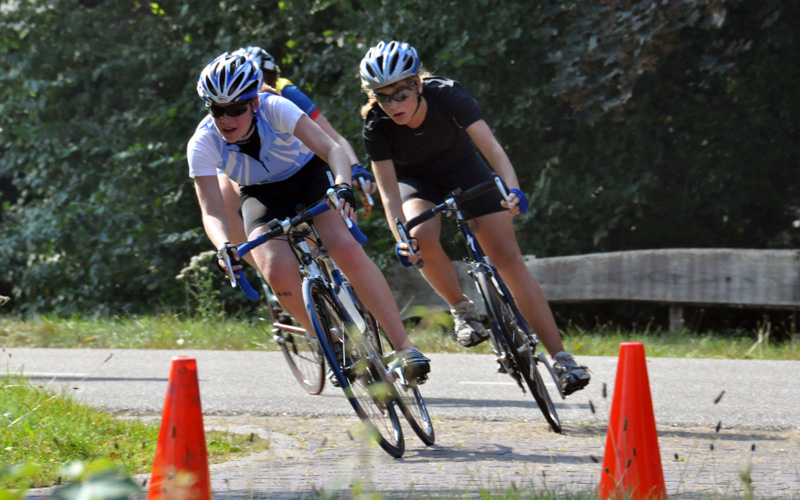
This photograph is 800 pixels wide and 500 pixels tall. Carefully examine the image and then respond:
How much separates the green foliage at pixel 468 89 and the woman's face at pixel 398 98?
5.25 m

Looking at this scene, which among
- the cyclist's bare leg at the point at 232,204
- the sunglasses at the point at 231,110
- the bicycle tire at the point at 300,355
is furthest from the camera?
the bicycle tire at the point at 300,355

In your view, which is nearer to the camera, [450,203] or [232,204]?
[450,203]

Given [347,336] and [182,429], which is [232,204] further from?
[182,429]

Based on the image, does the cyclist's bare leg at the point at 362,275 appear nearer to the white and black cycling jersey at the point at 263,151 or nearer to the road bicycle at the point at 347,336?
the road bicycle at the point at 347,336

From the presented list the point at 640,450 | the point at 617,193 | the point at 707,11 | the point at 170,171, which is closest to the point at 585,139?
the point at 617,193

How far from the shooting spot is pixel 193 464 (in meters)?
3.44

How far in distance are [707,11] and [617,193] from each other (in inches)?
86.0

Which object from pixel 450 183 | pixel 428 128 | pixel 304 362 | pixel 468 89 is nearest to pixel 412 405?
pixel 450 183

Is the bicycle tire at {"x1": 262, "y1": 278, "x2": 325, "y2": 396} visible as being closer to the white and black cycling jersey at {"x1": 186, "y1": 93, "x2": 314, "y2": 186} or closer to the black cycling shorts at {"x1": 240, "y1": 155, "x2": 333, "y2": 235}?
the black cycling shorts at {"x1": 240, "y1": 155, "x2": 333, "y2": 235}

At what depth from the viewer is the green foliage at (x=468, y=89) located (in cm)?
1061

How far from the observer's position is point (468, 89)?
36.9 feet

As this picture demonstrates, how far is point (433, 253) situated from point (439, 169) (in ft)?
1.50

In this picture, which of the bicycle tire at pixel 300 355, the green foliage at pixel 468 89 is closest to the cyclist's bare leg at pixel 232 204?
the bicycle tire at pixel 300 355

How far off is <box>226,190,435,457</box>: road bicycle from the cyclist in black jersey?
397 mm
